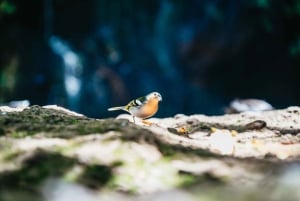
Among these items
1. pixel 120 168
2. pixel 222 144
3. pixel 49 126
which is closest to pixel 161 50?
pixel 222 144

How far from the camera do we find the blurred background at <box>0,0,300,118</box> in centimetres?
1653

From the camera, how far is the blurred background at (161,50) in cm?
1653

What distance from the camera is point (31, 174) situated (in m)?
2.89

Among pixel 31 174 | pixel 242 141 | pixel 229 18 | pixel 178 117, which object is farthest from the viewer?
pixel 229 18

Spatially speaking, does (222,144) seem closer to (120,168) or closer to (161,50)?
(120,168)

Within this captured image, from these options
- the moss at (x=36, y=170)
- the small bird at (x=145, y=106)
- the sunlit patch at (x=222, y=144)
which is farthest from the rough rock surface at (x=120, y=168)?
the small bird at (x=145, y=106)

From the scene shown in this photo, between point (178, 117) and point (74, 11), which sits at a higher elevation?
point (74, 11)

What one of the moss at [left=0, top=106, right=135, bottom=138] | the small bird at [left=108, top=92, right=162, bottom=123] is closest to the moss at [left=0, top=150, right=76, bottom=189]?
the moss at [left=0, top=106, right=135, bottom=138]

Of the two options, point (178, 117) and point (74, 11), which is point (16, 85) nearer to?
point (74, 11)

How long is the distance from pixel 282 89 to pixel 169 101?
4.07 metres

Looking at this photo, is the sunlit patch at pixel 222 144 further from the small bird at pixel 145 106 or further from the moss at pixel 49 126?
the small bird at pixel 145 106

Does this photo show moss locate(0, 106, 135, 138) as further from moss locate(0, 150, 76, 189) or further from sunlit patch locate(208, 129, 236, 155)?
sunlit patch locate(208, 129, 236, 155)

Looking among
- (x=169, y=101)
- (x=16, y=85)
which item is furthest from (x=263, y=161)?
(x=169, y=101)

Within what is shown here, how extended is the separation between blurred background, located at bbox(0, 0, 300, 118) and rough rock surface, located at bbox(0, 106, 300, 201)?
12723 millimetres
